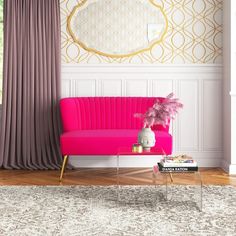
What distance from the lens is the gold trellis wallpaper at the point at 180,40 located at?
575 cm

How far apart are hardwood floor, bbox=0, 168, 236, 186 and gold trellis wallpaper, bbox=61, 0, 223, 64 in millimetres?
1412

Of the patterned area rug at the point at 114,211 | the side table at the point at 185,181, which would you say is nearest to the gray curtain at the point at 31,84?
the patterned area rug at the point at 114,211

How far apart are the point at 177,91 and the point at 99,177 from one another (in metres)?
1.58

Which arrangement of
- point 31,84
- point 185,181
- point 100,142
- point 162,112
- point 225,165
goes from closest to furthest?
point 162,112
point 185,181
point 100,142
point 225,165
point 31,84

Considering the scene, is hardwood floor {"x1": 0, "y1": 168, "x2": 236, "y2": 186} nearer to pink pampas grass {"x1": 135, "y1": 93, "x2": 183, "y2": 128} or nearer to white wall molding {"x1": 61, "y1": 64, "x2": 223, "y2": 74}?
pink pampas grass {"x1": 135, "y1": 93, "x2": 183, "y2": 128}

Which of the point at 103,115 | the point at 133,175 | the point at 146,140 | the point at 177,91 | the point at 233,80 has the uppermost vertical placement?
the point at 233,80

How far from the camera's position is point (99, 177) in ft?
16.7

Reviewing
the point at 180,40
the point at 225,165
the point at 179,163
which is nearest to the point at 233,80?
the point at 180,40

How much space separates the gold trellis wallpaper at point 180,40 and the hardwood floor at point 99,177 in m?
1.41

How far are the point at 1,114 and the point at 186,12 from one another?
106 inches

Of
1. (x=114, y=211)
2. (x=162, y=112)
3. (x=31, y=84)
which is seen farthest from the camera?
(x=31, y=84)

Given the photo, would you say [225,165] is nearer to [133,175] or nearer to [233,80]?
[233,80]

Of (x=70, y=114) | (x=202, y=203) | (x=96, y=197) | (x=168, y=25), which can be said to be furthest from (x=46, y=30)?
(x=202, y=203)

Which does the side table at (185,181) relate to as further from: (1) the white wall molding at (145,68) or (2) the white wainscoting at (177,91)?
(1) the white wall molding at (145,68)
